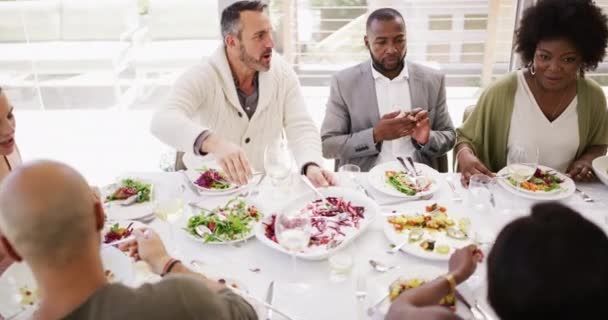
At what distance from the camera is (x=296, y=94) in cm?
277

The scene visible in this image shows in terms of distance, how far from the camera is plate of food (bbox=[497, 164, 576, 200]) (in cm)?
203

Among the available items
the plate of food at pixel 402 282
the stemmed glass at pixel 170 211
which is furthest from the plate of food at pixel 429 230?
the stemmed glass at pixel 170 211

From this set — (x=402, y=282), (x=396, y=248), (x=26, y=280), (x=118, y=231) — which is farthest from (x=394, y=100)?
(x=26, y=280)

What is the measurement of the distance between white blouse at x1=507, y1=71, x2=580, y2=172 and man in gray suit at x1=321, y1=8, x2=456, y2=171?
326 mm

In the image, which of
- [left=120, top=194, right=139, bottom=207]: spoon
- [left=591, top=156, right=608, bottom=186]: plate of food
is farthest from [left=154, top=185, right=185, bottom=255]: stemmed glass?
[left=591, top=156, right=608, bottom=186]: plate of food

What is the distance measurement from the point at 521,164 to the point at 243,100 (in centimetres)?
134

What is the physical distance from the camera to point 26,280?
58.4 inches

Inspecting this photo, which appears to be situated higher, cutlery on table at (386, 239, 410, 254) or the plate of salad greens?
the plate of salad greens

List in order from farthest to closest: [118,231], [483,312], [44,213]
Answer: [118,231] < [483,312] < [44,213]

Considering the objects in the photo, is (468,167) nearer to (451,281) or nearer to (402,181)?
(402,181)

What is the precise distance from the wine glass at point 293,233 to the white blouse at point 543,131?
1352mm

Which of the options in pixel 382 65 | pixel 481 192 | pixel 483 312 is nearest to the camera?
pixel 483 312

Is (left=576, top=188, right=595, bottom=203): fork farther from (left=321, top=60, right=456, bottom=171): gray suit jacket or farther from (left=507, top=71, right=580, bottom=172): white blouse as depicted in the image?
(left=321, top=60, right=456, bottom=171): gray suit jacket

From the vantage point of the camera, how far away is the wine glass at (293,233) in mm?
1601
